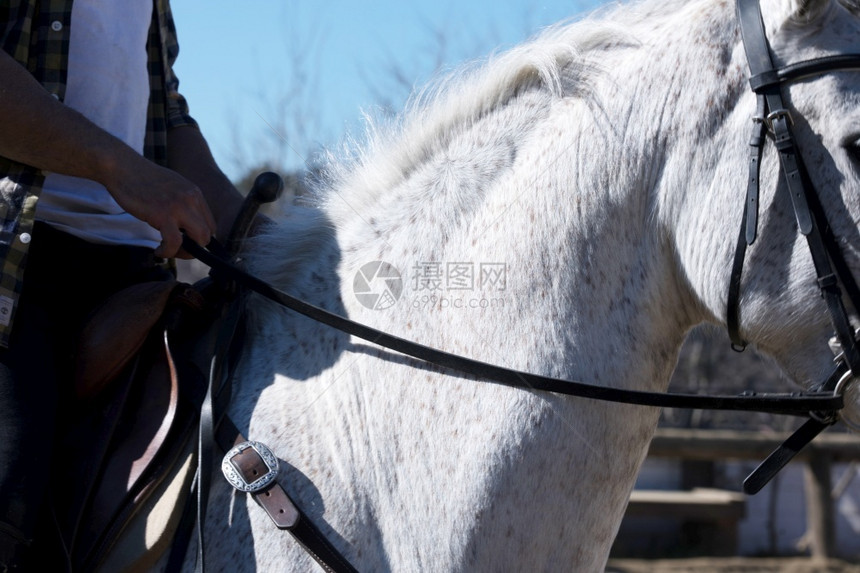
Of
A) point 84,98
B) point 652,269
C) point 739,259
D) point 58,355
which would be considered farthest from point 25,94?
point 739,259

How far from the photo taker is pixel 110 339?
2.01m

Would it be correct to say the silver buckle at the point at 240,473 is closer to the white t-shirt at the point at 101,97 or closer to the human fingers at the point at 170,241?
the human fingers at the point at 170,241

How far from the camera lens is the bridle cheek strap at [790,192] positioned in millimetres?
1716

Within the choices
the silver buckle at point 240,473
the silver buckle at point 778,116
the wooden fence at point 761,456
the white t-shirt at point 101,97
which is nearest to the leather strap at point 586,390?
the silver buckle at point 240,473

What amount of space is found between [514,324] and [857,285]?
2.38 feet

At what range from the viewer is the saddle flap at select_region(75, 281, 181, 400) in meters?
2.01

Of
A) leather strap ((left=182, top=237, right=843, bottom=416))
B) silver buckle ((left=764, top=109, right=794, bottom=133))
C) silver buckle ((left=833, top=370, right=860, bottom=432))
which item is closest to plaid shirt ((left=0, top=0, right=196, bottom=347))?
leather strap ((left=182, top=237, right=843, bottom=416))

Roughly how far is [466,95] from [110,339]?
109 cm

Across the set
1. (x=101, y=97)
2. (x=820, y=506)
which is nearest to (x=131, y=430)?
(x=101, y=97)

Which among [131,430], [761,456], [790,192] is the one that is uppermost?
[790,192]

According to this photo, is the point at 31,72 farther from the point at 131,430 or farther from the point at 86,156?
the point at 131,430

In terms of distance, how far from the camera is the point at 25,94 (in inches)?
77.4

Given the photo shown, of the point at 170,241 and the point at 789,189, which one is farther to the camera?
the point at 170,241

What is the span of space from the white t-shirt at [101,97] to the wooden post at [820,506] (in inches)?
345
